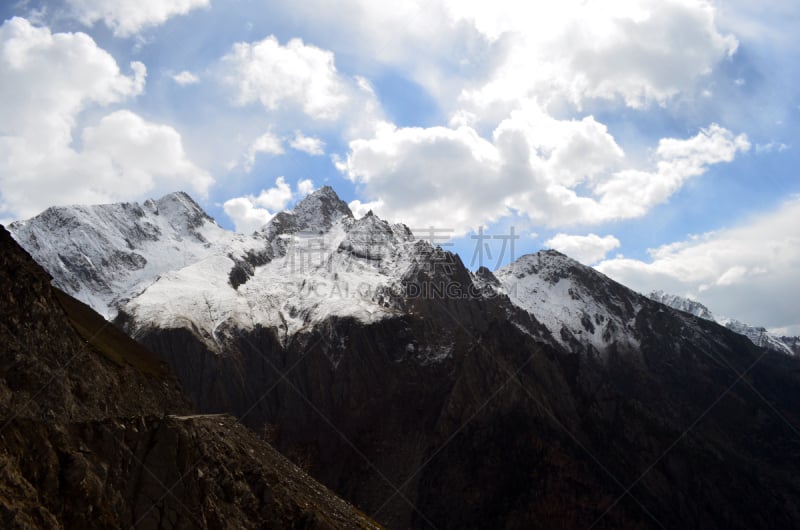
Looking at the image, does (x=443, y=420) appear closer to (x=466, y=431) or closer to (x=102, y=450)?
(x=466, y=431)

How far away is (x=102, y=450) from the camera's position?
34.7 metres

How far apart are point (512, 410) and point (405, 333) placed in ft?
125

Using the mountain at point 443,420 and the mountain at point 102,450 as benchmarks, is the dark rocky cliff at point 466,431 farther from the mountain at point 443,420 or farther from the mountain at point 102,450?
the mountain at point 102,450

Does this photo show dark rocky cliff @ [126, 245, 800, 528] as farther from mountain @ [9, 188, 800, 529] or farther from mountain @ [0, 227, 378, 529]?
mountain @ [0, 227, 378, 529]

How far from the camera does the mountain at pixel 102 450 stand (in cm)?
3075

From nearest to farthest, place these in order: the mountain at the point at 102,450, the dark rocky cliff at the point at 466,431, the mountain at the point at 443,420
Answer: the mountain at the point at 102,450 → the dark rocky cliff at the point at 466,431 → the mountain at the point at 443,420

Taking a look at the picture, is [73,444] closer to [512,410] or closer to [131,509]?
[131,509]

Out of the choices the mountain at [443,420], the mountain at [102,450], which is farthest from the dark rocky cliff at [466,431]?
the mountain at [102,450]

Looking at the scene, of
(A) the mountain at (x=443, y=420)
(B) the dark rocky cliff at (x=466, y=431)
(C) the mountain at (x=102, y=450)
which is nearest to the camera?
(C) the mountain at (x=102, y=450)

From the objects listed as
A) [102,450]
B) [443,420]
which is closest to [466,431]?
[443,420]

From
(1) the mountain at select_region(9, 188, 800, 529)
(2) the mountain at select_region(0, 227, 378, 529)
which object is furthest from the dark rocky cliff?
(2) the mountain at select_region(0, 227, 378, 529)

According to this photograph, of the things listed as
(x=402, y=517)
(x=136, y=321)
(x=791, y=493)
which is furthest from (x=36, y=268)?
(x=791, y=493)

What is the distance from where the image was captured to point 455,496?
140m

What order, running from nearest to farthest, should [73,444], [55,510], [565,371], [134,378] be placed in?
[55,510] < [73,444] < [134,378] < [565,371]
